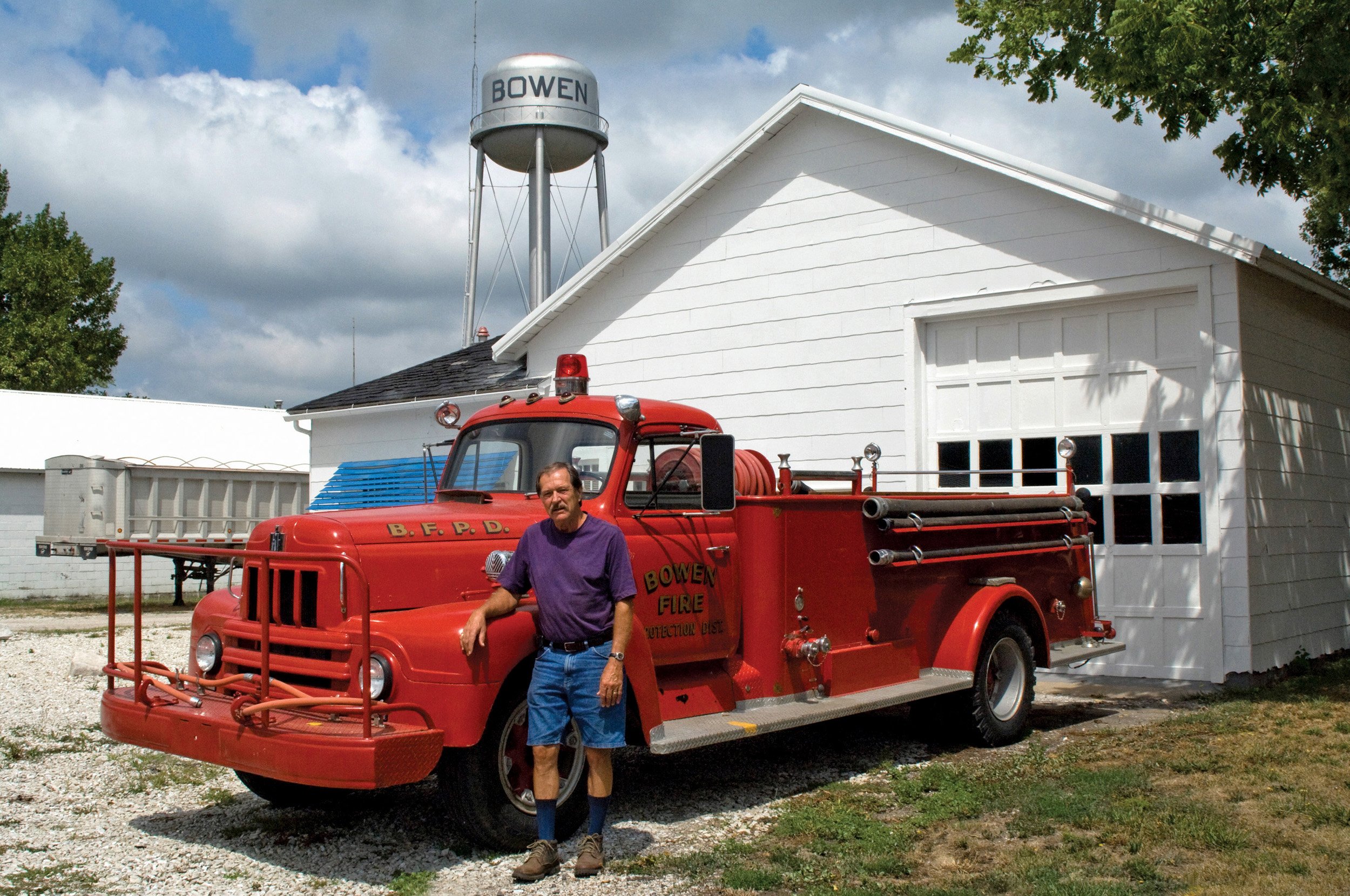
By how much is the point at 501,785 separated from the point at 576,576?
106cm

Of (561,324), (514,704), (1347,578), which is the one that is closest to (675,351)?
(561,324)

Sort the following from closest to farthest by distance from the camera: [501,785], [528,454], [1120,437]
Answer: [501,785] < [528,454] < [1120,437]

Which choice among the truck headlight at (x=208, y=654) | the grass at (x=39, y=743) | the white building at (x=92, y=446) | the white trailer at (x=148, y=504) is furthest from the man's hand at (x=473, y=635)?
the white building at (x=92, y=446)

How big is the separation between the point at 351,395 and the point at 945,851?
14.7 metres

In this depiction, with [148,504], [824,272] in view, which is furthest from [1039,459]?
[148,504]

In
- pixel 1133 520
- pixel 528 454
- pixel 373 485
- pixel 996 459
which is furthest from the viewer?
pixel 373 485

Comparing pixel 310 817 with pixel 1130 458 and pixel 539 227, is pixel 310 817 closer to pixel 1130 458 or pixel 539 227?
pixel 1130 458

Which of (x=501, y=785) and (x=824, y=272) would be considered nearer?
(x=501, y=785)

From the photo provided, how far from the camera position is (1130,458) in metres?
10.9

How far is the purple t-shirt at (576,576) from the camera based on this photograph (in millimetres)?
5500

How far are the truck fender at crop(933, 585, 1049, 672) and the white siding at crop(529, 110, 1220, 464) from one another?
11.3 ft

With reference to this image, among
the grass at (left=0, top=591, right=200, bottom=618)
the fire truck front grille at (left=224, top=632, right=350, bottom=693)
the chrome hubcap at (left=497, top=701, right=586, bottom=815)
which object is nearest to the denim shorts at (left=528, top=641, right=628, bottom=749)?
the chrome hubcap at (left=497, top=701, right=586, bottom=815)

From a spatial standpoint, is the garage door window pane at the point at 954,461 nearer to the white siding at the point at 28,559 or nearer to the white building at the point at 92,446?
the white building at the point at 92,446

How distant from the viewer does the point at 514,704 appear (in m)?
5.70
